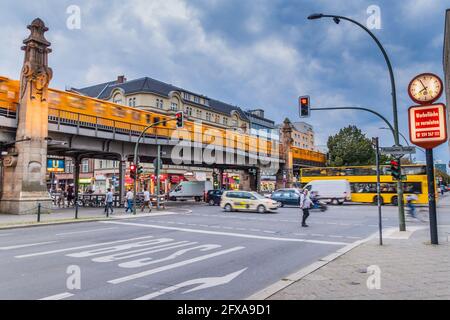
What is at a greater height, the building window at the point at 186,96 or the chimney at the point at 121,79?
the chimney at the point at 121,79

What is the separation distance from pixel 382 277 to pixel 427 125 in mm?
6177

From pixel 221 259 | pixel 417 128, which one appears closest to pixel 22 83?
pixel 221 259

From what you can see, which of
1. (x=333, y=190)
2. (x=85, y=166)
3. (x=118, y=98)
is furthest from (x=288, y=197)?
(x=85, y=166)

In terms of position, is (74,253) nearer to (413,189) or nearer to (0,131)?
(0,131)

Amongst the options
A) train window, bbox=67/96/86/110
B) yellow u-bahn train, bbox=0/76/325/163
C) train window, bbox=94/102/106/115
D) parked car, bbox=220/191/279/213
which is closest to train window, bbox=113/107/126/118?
yellow u-bahn train, bbox=0/76/325/163

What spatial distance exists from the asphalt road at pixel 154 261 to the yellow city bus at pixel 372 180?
21006 mm

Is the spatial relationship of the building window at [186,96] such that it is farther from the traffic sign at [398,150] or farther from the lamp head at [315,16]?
the traffic sign at [398,150]

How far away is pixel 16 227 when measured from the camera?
16.6 metres

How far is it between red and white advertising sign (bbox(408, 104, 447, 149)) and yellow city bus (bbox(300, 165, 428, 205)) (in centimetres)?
2353

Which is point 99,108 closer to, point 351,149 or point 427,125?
point 427,125

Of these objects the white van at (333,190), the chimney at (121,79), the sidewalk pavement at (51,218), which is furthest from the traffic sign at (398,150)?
the chimney at (121,79)

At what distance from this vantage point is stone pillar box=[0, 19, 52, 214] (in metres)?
24.2

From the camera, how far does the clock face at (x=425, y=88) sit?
1115 centimetres

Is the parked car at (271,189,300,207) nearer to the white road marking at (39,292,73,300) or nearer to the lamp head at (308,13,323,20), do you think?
the lamp head at (308,13,323,20)
